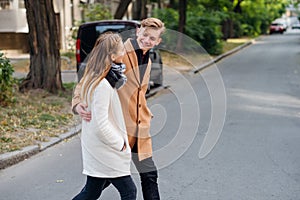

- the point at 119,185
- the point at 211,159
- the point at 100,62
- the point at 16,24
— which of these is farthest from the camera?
the point at 16,24

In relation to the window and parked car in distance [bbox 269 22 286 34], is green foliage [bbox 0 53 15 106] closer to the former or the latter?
the window

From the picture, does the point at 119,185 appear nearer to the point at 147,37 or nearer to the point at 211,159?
the point at 147,37

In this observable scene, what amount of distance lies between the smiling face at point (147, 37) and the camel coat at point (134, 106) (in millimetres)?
89

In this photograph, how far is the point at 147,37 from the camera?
347 cm

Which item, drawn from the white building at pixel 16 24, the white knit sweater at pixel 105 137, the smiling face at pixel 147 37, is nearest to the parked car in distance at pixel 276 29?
the white building at pixel 16 24

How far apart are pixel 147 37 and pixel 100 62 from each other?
1.74 feet

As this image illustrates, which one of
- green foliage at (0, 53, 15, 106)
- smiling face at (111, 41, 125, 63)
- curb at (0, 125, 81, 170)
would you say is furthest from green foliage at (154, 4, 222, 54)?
smiling face at (111, 41, 125, 63)

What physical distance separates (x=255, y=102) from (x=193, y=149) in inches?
172

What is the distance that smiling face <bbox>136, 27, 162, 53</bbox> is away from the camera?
3.45 metres

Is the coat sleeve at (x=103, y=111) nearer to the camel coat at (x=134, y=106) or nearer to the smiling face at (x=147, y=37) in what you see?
the camel coat at (x=134, y=106)

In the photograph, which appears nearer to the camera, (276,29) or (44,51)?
(44,51)

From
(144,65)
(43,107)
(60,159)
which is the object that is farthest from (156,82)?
(144,65)

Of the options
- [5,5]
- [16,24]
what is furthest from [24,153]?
[5,5]

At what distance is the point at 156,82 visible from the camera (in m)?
12.4
